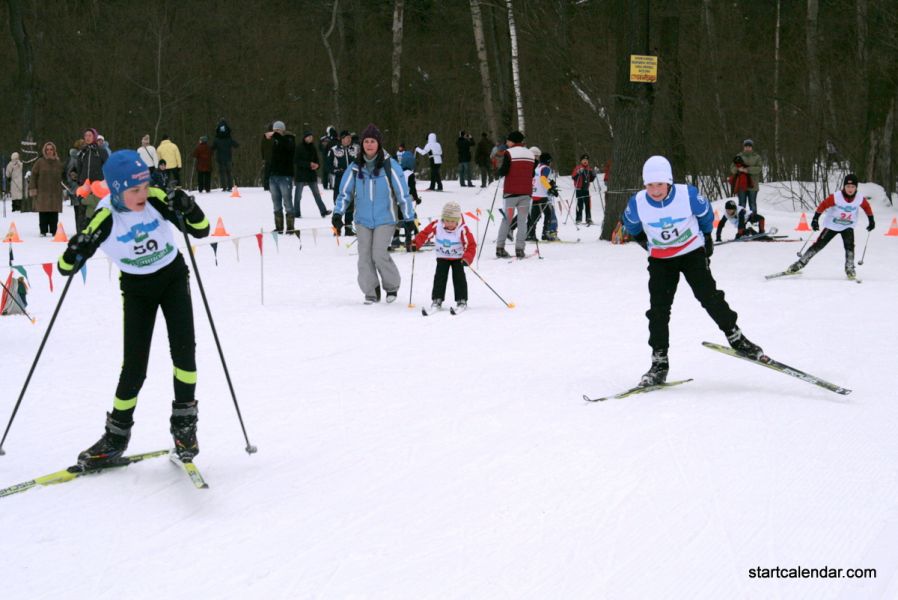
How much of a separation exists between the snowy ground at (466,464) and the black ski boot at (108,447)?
8 cm

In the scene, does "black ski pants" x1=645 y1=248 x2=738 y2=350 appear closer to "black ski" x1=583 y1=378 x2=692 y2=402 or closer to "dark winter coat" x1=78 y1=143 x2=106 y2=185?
"black ski" x1=583 y1=378 x2=692 y2=402

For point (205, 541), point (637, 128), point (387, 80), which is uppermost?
point (387, 80)

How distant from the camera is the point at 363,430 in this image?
584 cm

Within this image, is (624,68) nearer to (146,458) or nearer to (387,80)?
(146,458)

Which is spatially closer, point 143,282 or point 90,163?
point 143,282

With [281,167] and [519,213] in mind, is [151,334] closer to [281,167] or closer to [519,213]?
[519,213]

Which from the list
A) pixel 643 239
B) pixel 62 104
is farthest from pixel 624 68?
pixel 62 104

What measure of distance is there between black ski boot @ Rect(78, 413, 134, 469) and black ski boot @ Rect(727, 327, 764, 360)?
3949 millimetres

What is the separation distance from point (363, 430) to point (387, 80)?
119ft

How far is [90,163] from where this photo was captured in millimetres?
15938

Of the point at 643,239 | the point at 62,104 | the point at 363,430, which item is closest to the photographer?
the point at 363,430

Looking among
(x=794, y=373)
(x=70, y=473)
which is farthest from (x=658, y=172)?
(x=70, y=473)

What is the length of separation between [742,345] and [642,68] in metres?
10.4

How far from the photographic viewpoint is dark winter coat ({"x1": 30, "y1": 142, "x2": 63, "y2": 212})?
16.8 metres
